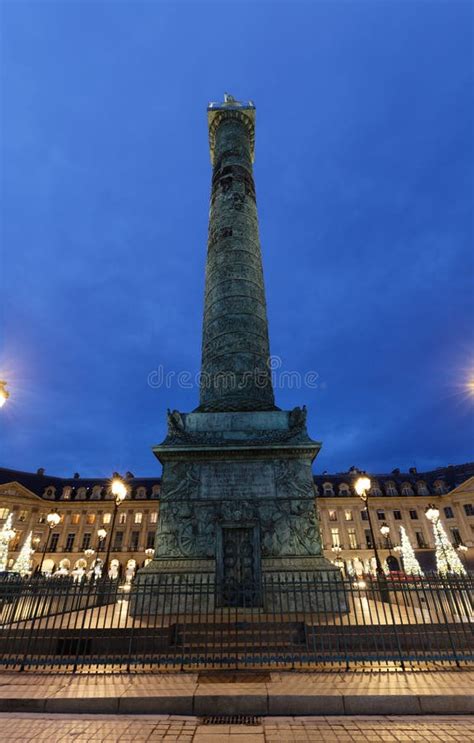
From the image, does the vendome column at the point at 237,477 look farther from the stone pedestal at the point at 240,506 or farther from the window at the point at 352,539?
the window at the point at 352,539

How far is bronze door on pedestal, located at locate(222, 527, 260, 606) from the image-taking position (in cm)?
895

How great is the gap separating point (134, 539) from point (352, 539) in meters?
26.2

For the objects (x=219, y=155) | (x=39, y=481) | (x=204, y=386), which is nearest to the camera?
(x=204, y=386)

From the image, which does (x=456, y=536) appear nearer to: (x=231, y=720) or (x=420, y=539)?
(x=420, y=539)

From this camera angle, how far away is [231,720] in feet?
14.3

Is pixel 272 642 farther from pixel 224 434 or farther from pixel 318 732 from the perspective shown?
pixel 224 434

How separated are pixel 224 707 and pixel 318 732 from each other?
119 cm

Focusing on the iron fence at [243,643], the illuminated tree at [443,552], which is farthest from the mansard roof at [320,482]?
the iron fence at [243,643]

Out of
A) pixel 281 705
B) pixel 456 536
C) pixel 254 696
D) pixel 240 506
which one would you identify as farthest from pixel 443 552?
pixel 456 536

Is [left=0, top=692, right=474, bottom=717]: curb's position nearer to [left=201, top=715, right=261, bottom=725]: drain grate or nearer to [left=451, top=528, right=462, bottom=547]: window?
[left=201, top=715, right=261, bottom=725]: drain grate

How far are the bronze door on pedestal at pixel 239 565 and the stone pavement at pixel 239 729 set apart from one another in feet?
14.8

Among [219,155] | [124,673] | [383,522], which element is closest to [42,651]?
[124,673]

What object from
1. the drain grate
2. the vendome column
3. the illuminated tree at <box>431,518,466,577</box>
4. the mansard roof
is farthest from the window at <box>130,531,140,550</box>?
the drain grate

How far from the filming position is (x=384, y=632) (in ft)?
21.7
